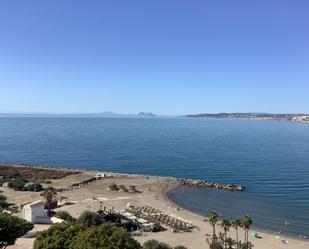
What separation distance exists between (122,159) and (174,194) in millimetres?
49148

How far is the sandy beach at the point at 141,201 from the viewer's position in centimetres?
4950

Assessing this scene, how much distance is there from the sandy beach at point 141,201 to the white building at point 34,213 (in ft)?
8.11

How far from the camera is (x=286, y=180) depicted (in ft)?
305

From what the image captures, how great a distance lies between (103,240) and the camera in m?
26.4

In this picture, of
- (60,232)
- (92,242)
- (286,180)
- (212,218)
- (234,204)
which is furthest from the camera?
(286,180)

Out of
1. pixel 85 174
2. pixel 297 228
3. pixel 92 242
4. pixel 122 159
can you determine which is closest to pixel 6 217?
pixel 92 242

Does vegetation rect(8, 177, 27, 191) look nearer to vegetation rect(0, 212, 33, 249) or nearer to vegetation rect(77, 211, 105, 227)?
vegetation rect(77, 211, 105, 227)

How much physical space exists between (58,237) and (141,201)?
41.6 m

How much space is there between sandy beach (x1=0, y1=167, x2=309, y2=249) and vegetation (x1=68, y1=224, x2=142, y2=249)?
34.3 ft

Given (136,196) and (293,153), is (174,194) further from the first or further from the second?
(293,153)

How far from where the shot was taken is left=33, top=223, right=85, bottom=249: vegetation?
28688 millimetres

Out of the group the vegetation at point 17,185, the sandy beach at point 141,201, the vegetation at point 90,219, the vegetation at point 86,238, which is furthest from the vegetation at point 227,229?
the vegetation at point 17,185

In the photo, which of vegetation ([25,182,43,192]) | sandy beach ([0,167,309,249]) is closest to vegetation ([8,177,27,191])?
vegetation ([25,182,43,192])

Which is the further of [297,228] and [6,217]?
[297,228]
